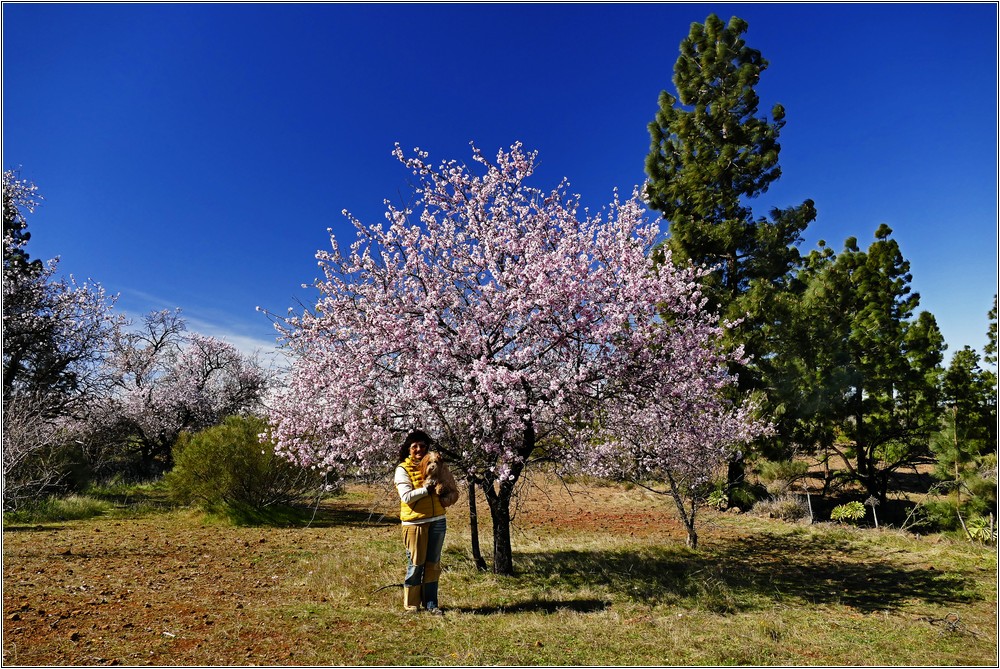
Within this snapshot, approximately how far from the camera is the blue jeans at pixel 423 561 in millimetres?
6453

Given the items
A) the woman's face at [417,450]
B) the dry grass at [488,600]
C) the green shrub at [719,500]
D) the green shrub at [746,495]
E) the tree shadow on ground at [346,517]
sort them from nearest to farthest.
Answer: the dry grass at [488,600] < the woman's face at [417,450] < the tree shadow on ground at [346,517] < the green shrub at [746,495] < the green shrub at [719,500]

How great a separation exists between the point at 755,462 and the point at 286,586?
47.0 feet

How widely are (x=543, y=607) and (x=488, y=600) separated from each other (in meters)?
0.69

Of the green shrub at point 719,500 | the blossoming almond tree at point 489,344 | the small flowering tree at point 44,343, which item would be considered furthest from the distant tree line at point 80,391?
the green shrub at point 719,500

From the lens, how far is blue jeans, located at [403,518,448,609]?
21.2ft

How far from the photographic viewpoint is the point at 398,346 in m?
7.72

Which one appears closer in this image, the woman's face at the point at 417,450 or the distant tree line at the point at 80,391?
the woman's face at the point at 417,450

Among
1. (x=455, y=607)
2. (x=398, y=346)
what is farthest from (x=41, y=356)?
(x=455, y=607)

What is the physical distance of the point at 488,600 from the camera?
7.25 m

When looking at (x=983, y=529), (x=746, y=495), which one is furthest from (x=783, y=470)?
(x=983, y=529)

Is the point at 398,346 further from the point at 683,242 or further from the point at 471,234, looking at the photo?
the point at 683,242

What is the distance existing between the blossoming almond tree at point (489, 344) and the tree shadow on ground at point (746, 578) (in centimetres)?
128

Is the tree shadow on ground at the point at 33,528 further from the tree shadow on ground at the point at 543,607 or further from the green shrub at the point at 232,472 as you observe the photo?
the tree shadow on ground at the point at 543,607

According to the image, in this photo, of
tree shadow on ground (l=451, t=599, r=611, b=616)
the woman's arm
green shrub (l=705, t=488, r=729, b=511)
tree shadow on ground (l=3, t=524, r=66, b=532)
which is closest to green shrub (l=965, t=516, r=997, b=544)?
green shrub (l=705, t=488, r=729, b=511)
